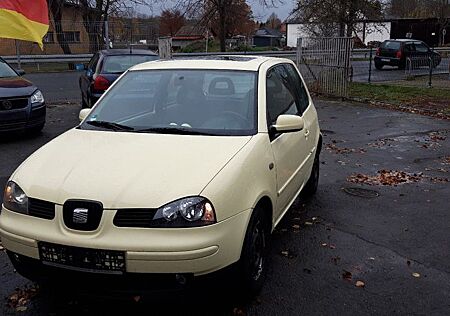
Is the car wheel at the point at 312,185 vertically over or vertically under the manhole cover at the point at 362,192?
over

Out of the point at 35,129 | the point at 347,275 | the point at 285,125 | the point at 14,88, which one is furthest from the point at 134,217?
the point at 35,129

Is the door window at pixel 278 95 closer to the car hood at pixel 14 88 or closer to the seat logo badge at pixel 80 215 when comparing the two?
the seat logo badge at pixel 80 215

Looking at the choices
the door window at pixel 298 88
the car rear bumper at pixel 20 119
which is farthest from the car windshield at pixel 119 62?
the door window at pixel 298 88

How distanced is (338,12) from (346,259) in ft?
63.2

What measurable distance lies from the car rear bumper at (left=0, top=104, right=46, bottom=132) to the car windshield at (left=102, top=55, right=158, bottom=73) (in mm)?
2443

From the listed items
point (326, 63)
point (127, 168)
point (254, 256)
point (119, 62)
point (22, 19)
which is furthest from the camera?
point (326, 63)

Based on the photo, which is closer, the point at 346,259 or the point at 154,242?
the point at 154,242

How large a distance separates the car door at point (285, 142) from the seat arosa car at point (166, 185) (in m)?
0.02

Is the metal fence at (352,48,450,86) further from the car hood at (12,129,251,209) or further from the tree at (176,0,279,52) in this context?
the car hood at (12,129,251,209)

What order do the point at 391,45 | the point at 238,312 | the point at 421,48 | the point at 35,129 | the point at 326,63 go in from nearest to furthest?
the point at 238,312, the point at 35,129, the point at 326,63, the point at 391,45, the point at 421,48

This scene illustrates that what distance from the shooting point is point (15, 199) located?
125 inches

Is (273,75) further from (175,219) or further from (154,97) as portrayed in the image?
(175,219)

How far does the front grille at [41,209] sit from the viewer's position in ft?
9.75

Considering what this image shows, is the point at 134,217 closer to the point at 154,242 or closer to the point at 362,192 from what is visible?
the point at 154,242
